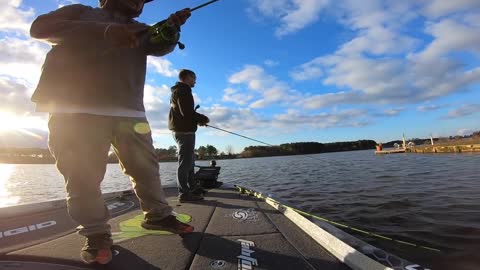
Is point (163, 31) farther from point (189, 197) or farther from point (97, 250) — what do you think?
point (189, 197)

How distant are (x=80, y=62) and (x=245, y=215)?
2647 millimetres

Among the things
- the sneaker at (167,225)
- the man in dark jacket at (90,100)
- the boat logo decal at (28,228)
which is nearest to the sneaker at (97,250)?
the man in dark jacket at (90,100)

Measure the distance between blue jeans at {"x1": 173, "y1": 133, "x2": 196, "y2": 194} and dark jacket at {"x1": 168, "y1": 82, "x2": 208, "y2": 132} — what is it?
0.48ft

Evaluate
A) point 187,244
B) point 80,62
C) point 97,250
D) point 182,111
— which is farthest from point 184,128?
point 97,250

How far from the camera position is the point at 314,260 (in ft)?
8.34

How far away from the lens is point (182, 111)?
5680 millimetres

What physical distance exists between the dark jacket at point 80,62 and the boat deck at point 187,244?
1.30 m

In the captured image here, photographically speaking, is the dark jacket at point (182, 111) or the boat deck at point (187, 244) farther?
the dark jacket at point (182, 111)

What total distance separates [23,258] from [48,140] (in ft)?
3.34

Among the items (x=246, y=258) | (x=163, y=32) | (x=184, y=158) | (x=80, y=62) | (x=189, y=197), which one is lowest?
(x=246, y=258)

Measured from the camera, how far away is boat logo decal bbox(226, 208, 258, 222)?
13.0 feet

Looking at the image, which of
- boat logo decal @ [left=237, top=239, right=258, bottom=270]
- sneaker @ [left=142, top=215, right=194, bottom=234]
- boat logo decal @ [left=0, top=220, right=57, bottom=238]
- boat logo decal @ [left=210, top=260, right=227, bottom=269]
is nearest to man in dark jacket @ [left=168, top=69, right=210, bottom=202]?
boat logo decal @ [left=0, top=220, right=57, bottom=238]

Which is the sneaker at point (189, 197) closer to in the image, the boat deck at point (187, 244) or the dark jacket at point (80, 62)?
the boat deck at point (187, 244)

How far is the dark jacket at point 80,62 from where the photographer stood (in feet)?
8.21
